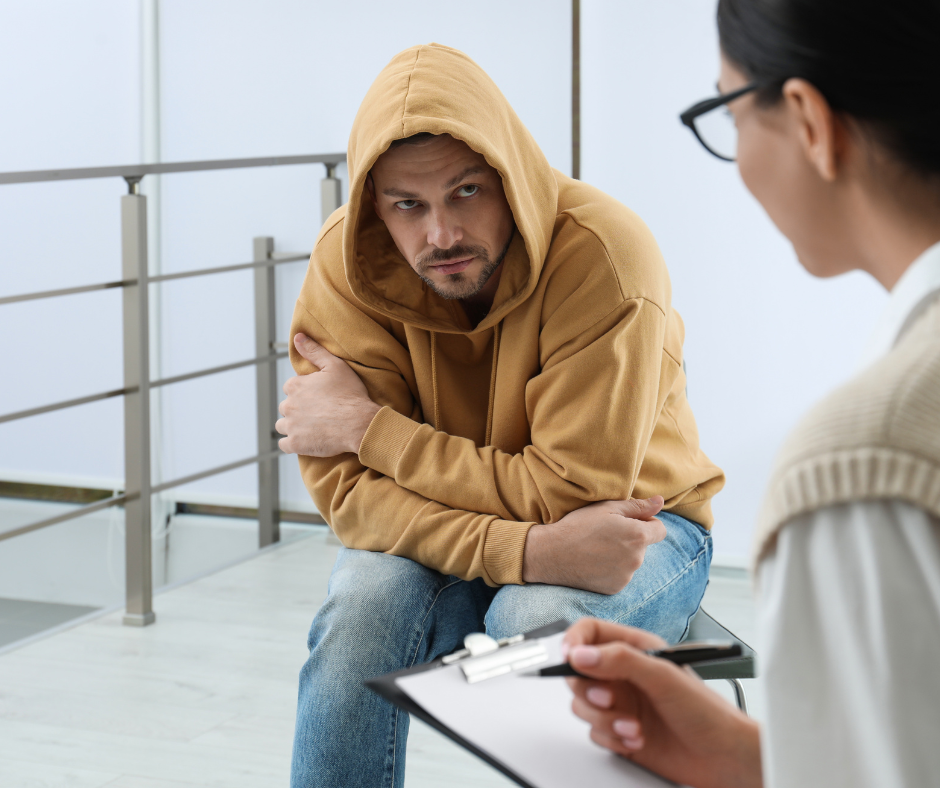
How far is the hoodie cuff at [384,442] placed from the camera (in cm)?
140

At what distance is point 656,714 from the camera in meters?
0.76

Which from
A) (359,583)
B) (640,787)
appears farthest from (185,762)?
(640,787)

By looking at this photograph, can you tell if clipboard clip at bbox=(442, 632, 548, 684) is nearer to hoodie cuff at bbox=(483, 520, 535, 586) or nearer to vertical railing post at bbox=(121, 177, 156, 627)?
hoodie cuff at bbox=(483, 520, 535, 586)

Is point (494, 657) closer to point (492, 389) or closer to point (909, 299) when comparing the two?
point (909, 299)

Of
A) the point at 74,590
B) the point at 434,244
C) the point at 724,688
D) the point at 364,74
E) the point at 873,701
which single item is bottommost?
the point at 74,590

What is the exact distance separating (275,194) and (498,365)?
6.70 ft

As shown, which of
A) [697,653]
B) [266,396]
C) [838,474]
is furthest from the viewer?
[266,396]

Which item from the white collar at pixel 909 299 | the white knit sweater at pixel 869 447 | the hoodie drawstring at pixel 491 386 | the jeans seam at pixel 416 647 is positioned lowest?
the jeans seam at pixel 416 647

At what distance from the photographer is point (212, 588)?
2.80 m

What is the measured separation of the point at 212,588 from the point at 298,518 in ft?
2.14

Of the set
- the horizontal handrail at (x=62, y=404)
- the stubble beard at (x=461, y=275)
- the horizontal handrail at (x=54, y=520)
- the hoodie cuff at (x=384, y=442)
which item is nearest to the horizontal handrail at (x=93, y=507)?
the horizontal handrail at (x=54, y=520)

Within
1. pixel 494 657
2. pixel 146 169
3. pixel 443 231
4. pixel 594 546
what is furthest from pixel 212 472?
pixel 494 657

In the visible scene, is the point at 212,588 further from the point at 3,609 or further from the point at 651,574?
the point at 651,574

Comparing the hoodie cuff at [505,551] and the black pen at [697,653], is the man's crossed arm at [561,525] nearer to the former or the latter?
the hoodie cuff at [505,551]
